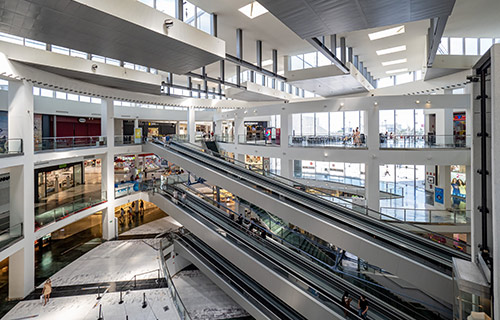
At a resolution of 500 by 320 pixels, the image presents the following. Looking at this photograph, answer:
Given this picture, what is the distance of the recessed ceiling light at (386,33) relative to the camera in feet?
36.2

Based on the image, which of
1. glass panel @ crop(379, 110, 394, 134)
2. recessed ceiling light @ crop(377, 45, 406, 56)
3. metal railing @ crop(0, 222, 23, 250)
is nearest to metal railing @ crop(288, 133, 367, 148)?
recessed ceiling light @ crop(377, 45, 406, 56)

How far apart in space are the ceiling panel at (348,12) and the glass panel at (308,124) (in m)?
20.4

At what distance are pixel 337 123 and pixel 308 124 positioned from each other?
129 inches

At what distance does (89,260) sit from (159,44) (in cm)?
1264

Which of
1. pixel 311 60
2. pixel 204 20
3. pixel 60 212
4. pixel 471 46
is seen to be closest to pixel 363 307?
pixel 204 20

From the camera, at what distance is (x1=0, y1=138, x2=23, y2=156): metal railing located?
382 inches

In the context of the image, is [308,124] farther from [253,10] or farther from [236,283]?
[236,283]

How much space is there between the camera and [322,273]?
27.1 ft

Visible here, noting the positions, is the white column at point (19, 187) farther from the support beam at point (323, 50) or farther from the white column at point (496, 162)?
the white column at point (496, 162)

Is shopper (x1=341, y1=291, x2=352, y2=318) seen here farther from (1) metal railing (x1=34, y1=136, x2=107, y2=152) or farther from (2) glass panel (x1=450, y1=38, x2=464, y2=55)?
(2) glass panel (x1=450, y1=38, x2=464, y2=55)

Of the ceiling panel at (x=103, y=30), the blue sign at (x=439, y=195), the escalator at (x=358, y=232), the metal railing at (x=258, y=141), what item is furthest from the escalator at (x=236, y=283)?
the blue sign at (x=439, y=195)

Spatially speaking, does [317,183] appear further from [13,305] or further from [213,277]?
[13,305]

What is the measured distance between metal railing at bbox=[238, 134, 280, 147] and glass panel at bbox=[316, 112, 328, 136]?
8542mm

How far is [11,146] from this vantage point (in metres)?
10.1
